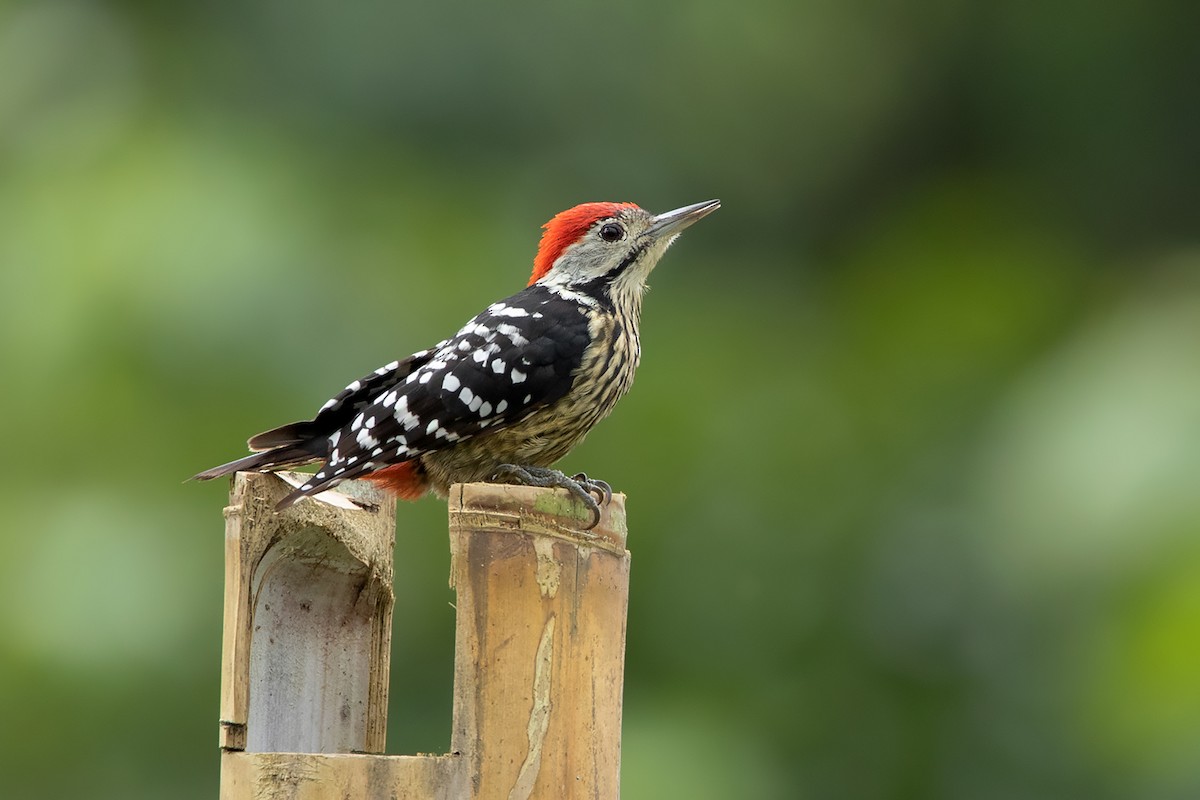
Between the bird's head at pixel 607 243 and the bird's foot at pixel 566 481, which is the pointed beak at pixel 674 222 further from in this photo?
the bird's foot at pixel 566 481

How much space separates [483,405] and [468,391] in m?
0.05

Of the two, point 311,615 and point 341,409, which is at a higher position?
point 341,409

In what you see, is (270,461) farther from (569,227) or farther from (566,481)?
(569,227)

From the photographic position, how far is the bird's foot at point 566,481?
295 centimetres

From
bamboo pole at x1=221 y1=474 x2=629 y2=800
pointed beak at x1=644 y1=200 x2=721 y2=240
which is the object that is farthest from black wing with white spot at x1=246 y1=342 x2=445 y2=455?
pointed beak at x1=644 y1=200 x2=721 y2=240

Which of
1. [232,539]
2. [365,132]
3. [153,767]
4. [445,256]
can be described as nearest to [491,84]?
[365,132]

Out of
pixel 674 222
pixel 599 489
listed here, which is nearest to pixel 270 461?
pixel 599 489

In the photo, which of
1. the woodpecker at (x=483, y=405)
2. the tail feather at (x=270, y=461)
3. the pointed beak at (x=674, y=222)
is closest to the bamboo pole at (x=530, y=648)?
the woodpecker at (x=483, y=405)

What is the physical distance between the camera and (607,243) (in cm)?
415

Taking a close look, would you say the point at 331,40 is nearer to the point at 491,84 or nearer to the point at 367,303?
the point at 491,84

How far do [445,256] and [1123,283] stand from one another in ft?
11.0

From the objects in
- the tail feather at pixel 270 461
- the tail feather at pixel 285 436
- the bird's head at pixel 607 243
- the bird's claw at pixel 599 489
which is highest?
the bird's head at pixel 607 243

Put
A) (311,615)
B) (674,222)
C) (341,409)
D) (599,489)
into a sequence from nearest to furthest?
1. (599,489)
2. (311,615)
3. (341,409)
4. (674,222)

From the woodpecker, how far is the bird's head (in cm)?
10
